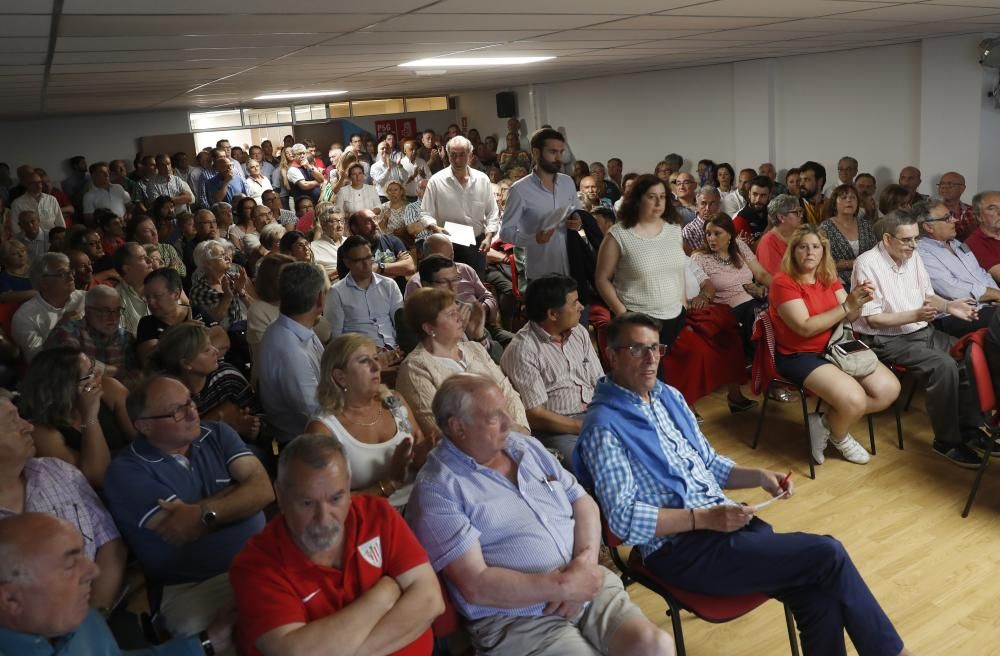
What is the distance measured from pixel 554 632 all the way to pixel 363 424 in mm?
939

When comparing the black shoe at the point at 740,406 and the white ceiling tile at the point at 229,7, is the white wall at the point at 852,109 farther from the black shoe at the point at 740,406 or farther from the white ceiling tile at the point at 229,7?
the white ceiling tile at the point at 229,7

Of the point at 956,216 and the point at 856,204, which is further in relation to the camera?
the point at 956,216

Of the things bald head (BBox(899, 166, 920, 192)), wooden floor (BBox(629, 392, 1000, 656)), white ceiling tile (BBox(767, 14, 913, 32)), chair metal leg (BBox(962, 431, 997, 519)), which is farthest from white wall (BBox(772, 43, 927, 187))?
chair metal leg (BBox(962, 431, 997, 519))

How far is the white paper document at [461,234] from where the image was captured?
18.8 feet

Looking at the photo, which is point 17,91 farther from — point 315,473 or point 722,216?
point 315,473

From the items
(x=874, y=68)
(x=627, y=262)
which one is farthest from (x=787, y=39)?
(x=627, y=262)

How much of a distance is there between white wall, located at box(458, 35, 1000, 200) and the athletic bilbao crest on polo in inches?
266

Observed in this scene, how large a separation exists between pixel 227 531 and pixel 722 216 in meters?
3.78

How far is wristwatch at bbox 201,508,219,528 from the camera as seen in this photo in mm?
2246

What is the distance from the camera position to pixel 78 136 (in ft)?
40.8

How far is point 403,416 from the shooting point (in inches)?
110

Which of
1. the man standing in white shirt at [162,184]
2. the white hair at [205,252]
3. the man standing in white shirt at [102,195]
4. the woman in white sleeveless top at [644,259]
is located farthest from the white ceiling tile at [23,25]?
the man standing in white shirt at [162,184]

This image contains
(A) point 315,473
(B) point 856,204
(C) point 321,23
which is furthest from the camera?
(B) point 856,204

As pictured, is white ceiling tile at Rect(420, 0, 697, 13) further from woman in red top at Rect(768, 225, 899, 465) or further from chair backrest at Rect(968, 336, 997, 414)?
chair backrest at Rect(968, 336, 997, 414)
